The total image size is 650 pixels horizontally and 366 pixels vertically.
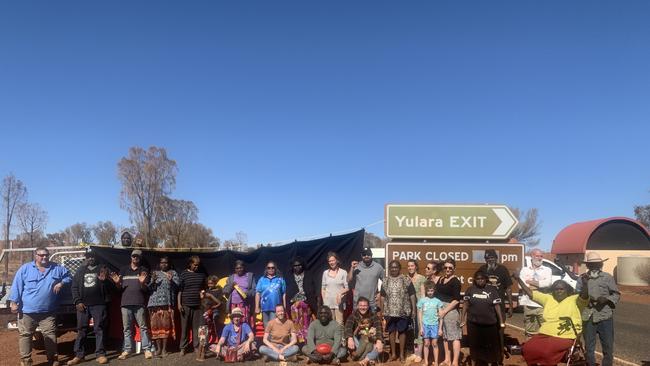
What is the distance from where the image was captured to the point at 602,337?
23.5 feet

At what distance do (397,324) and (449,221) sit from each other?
2.89 m

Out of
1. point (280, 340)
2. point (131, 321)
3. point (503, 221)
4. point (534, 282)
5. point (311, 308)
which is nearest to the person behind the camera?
point (534, 282)

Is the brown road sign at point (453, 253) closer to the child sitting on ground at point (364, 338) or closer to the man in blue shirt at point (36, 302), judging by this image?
the child sitting on ground at point (364, 338)

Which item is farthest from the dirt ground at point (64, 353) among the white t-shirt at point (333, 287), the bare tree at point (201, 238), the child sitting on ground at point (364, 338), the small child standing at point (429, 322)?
the bare tree at point (201, 238)

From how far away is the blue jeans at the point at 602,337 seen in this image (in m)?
7.11

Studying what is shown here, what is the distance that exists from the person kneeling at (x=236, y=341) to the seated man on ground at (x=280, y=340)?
0.29m

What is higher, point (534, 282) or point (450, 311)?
point (534, 282)

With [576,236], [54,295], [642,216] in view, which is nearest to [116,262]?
[54,295]

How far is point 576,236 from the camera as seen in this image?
32.5 m

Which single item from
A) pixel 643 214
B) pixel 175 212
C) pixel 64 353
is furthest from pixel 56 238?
pixel 643 214

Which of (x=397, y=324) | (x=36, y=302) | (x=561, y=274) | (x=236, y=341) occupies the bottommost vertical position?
(x=236, y=341)

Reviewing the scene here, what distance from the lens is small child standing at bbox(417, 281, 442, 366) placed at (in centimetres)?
792

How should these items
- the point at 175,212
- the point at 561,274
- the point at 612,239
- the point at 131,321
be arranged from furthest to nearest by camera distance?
1. the point at 175,212
2. the point at 612,239
3. the point at 561,274
4. the point at 131,321

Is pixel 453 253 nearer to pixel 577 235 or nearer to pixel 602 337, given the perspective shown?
pixel 602 337
